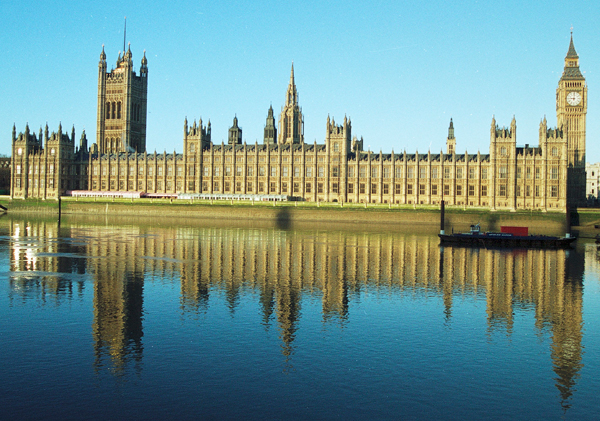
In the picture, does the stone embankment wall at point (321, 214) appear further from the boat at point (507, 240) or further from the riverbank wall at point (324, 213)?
the boat at point (507, 240)

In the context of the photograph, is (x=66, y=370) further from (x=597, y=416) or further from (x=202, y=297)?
(x=597, y=416)

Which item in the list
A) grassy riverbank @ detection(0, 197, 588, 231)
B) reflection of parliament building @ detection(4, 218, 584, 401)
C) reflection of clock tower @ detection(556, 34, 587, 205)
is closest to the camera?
Answer: reflection of parliament building @ detection(4, 218, 584, 401)

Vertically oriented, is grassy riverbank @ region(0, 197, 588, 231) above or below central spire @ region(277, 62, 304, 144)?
below

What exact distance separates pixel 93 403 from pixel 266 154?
11307cm

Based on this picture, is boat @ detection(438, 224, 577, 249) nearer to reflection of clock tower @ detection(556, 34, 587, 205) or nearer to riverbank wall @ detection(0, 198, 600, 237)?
riverbank wall @ detection(0, 198, 600, 237)

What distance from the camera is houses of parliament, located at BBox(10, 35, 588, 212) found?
112 meters

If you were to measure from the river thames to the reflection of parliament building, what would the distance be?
0.17 metres

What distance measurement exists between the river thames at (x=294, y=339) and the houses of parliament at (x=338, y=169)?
225ft

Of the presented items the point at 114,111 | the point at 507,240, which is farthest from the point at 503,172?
the point at 114,111

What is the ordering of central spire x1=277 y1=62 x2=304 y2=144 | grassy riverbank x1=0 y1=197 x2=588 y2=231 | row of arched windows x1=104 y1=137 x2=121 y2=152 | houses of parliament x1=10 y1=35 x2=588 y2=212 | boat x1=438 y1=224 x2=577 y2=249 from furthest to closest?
row of arched windows x1=104 y1=137 x2=121 y2=152
central spire x1=277 y1=62 x2=304 y2=144
houses of parliament x1=10 y1=35 x2=588 y2=212
grassy riverbank x1=0 y1=197 x2=588 y2=231
boat x1=438 y1=224 x2=577 y2=249

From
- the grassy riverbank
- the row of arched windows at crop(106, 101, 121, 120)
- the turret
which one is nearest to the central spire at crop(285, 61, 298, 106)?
the turret

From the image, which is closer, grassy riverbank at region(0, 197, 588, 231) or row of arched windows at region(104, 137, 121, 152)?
grassy riverbank at region(0, 197, 588, 231)

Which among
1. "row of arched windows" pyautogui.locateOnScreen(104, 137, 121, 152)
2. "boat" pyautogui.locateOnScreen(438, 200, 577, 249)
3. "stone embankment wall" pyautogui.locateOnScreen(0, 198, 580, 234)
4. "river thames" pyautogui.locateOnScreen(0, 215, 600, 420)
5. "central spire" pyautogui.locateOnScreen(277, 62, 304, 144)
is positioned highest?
"central spire" pyautogui.locateOnScreen(277, 62, 304, 144)

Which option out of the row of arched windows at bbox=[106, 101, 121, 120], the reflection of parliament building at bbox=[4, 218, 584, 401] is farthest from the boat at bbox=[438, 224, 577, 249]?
the row of arched windows at bbox=[106, 101, 121, 120]
